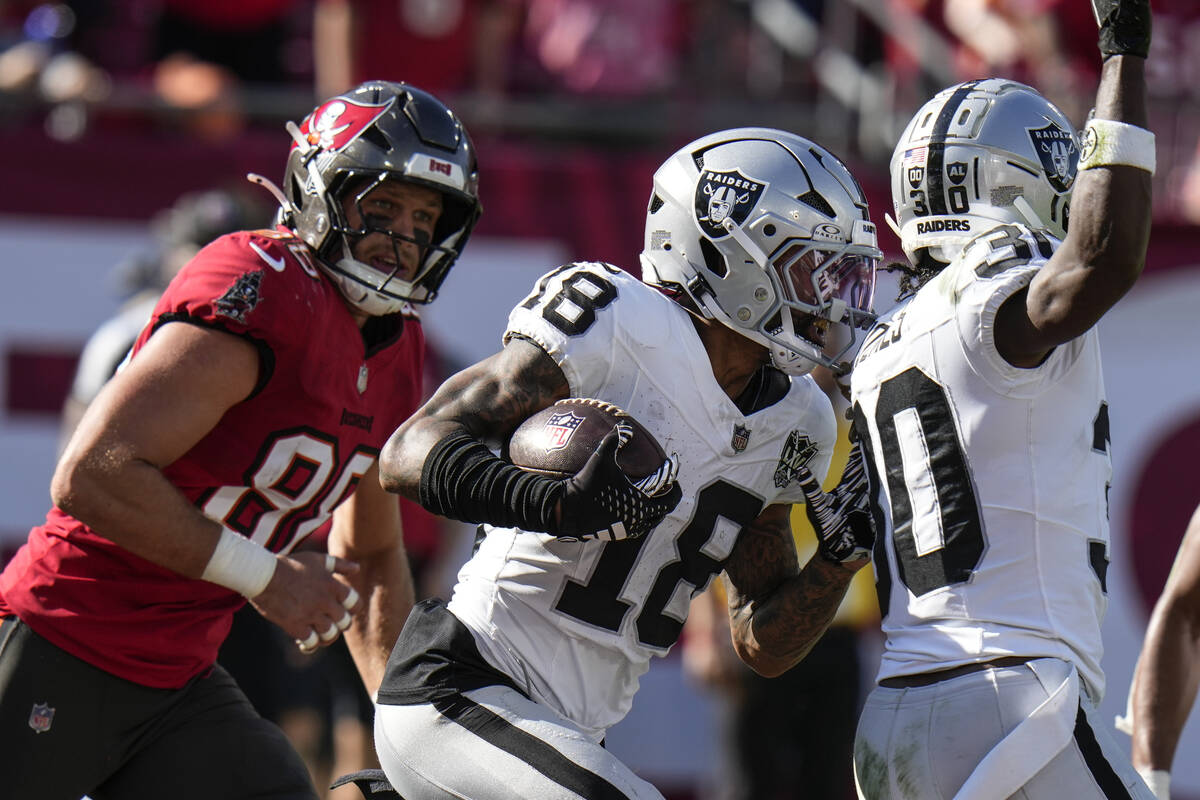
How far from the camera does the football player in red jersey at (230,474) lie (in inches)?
126

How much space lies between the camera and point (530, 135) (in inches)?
296

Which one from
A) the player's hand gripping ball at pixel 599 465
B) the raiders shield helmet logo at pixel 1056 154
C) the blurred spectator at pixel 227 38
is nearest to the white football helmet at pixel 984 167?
the raiders shield helmet logo at pixel 1056 154

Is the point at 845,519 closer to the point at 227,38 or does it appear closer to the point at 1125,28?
the point at 1125,28

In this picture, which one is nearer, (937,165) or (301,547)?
(937,165)

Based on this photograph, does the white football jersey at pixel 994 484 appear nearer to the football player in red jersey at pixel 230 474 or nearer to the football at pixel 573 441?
the football at pixel 573 441

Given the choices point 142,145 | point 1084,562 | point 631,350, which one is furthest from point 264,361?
point 142,145

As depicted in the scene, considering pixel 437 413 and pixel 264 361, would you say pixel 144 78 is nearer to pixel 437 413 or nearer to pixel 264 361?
pixel 264 361

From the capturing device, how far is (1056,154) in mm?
3100

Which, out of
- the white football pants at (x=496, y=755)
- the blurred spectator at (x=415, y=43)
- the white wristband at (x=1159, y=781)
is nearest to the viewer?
the white football pants at (x=496, y=755)

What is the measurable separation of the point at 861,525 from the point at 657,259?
71cm

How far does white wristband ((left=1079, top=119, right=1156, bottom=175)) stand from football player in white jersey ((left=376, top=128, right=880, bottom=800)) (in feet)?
2.08

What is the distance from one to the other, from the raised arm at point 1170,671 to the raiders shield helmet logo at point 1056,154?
94 centimetres

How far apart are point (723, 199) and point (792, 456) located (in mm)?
553

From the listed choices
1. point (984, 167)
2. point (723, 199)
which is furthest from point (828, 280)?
point (984, 167)
